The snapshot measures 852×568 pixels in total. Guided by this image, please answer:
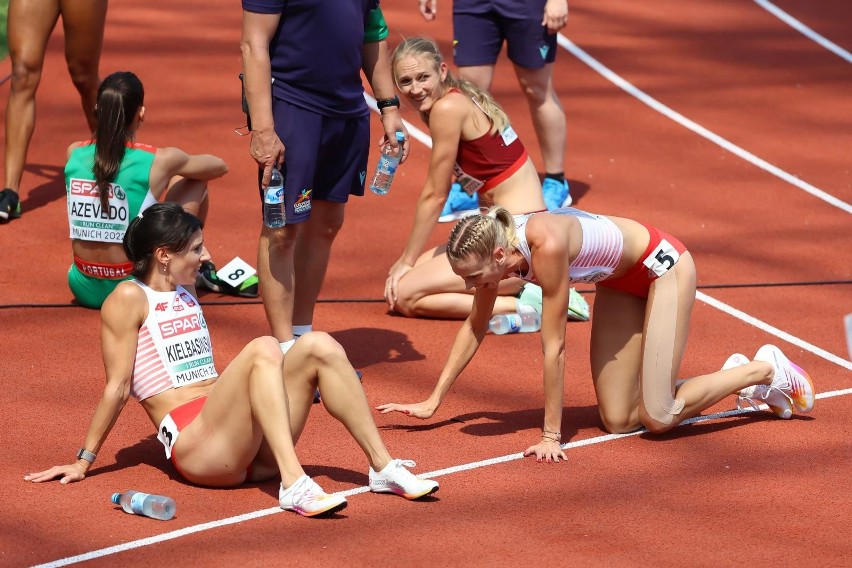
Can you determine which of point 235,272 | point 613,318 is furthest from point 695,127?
point 613,318

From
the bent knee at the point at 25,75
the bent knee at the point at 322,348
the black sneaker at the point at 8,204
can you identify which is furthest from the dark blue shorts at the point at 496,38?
the bent knee at the point at 322,348

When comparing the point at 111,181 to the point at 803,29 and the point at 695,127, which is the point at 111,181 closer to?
the point at 695,127

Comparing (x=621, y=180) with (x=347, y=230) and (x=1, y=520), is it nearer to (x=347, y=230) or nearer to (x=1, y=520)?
(x=347, y=230)

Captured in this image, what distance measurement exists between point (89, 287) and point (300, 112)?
186 centimetres

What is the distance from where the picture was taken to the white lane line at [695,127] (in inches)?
385

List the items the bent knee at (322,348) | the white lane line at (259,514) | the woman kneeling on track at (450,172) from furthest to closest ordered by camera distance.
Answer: the woman kneeling on track at (450,172) < the bent knee at (322,348) < the white lane line at (259,514)

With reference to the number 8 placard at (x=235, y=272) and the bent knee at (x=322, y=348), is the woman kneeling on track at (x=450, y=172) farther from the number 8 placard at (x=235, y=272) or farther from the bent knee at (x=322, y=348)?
the bent knee at (x=322, y=348)

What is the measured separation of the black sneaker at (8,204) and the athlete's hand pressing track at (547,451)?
4.32 m

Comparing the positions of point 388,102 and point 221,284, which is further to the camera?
point 221,284

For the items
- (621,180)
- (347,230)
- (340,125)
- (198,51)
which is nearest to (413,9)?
(198,51)

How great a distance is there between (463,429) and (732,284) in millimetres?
2871

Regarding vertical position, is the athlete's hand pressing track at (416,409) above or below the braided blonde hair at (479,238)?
below

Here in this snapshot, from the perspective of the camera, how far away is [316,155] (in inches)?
232

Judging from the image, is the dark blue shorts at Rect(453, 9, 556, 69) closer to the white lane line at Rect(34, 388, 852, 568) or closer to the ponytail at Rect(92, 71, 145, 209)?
the ponytail at Rect(92, 71, 145, 209)
